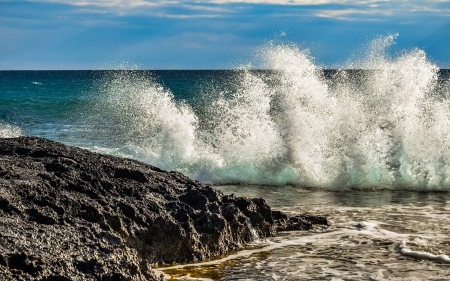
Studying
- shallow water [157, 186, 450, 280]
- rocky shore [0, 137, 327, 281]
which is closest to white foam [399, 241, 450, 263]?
shallow water [157, 186, 450, 280]

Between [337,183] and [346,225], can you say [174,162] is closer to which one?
[337,183]

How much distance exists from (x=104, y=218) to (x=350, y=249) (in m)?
2.77

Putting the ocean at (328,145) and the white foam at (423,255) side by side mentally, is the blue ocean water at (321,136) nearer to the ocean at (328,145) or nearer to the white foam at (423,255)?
the ocean at (328,145)

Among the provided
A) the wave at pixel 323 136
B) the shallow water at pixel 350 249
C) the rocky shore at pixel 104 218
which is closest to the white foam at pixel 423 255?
the shallow water at pixel 350 249

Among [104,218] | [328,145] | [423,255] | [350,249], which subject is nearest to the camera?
[104,218]

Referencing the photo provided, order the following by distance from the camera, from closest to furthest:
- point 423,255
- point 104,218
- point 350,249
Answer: point 104,218
point 423,255
point 350,249

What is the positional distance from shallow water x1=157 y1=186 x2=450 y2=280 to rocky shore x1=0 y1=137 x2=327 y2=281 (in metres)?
0.29

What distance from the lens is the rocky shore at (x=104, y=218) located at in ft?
16.9

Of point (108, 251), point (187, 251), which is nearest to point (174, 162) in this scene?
point (187, 251)

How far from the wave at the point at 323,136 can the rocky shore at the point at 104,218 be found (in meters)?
5.05

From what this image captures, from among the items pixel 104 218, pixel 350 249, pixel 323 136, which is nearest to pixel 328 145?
pixel 323 136

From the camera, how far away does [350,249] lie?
7445mm

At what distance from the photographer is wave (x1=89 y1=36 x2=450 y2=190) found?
13469mm

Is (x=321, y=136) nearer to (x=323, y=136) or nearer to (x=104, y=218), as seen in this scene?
(x=323, y=136)
